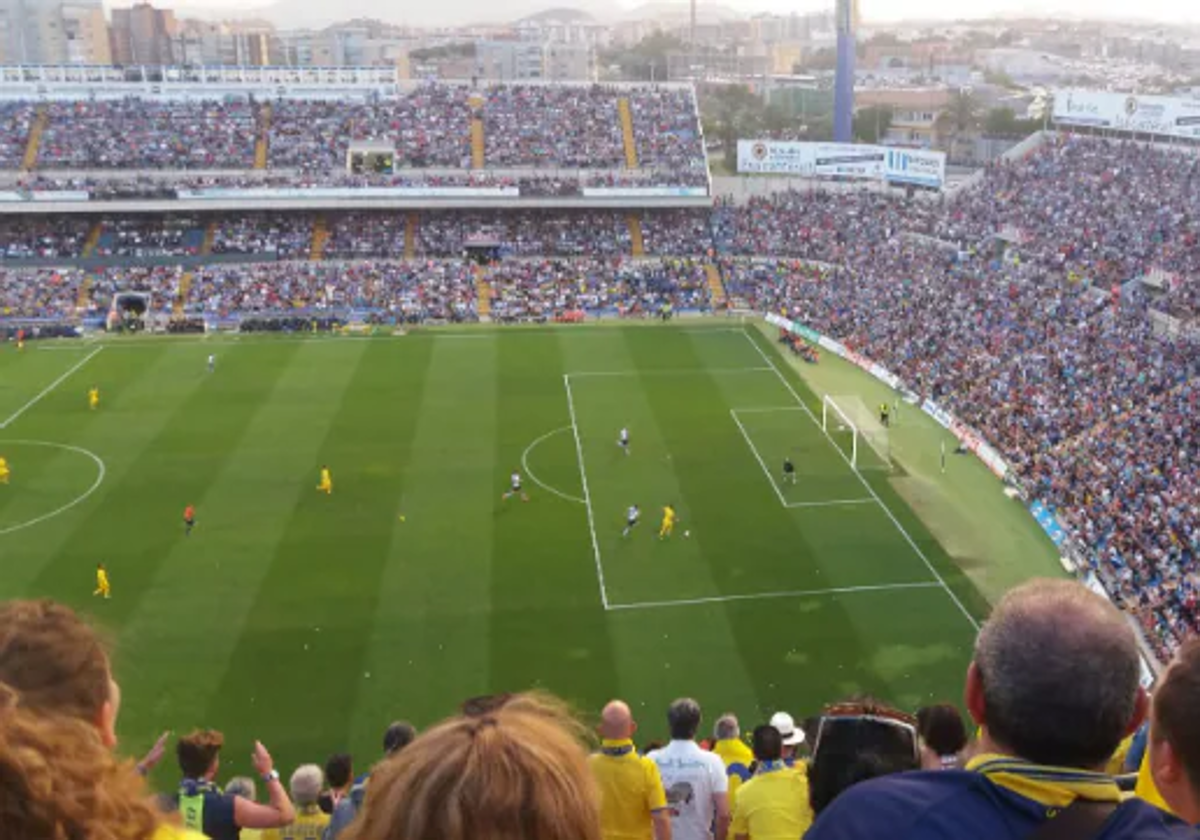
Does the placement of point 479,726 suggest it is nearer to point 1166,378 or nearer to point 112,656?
point 112,656

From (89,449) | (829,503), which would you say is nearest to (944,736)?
(829,503)

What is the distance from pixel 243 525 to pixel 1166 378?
89.3 ft

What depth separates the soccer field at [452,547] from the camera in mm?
19500

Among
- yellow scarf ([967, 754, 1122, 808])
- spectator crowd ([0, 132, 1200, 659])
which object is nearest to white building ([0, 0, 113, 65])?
spectator crowd ([0, 132, 1200, 659])

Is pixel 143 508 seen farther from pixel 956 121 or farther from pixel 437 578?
pixel 956 121

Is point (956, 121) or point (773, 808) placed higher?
point (956, 121)

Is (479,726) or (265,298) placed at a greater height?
(479,726)

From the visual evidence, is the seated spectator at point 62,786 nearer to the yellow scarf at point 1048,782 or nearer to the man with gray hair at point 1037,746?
the man with gray hair at point 1037,746

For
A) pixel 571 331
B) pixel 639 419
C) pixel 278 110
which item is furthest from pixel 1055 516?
pixel 278 110

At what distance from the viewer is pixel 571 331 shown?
1829 inches

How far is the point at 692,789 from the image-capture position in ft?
24.8

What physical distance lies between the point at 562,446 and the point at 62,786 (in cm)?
2955

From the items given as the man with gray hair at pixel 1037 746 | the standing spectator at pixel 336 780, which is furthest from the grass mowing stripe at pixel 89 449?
the man with gray hair at pixel 1037 746

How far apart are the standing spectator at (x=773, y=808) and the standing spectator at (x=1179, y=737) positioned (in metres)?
3.30
